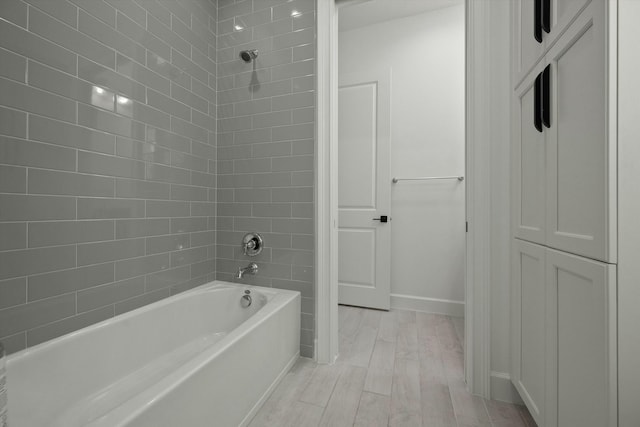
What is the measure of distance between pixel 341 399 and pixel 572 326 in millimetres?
1048

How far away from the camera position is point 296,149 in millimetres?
1792

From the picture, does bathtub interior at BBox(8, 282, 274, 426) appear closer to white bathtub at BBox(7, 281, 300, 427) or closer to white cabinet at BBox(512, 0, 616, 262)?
white bathtub at BBox(7, 281, 300, 427)

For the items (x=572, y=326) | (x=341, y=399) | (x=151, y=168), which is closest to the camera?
(x=572, y=326)

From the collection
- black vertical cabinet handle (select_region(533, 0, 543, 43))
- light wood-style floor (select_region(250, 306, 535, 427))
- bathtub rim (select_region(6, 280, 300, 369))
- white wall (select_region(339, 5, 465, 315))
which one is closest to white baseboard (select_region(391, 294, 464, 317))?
white wall (select_region(339, 5, 465, 315))

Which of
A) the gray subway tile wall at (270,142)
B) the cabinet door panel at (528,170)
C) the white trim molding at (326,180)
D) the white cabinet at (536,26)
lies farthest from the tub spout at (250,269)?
the white cabinet at (536,26)

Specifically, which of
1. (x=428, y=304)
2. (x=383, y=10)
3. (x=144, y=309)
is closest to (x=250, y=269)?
(x=144, y=309)

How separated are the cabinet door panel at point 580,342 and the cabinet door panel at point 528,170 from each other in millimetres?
183

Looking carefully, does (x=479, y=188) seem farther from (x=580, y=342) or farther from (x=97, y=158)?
(x=97, y=158)

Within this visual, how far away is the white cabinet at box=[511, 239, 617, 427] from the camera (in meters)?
0.69

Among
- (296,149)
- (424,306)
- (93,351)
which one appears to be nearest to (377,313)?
(424,306)

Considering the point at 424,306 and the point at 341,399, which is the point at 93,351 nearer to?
the point at 341,399

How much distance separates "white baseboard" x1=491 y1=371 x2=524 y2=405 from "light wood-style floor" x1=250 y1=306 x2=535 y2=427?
36 millimetres

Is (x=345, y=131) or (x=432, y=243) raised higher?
(x=345, y=131)

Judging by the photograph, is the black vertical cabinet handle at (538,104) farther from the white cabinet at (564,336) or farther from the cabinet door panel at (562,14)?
the white cabinet at (564,336)
